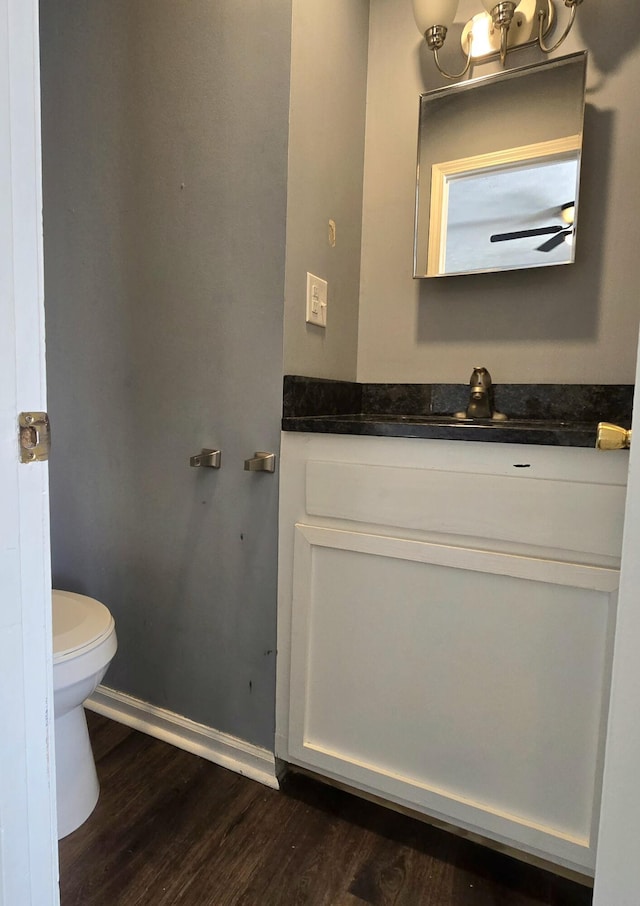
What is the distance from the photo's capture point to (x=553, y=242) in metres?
1.30

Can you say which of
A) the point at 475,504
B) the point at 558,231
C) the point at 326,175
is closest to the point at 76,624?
the point at 475,504

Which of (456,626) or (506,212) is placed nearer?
(456,626)

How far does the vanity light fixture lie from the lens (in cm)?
126

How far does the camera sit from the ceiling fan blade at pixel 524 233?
1.30 metres

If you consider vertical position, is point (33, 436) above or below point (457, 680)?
above

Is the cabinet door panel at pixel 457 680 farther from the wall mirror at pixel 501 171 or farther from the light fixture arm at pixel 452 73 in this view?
the light fixture arm at pixel 452 73

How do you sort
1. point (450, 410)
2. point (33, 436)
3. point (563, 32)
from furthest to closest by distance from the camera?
point (450, 410), point (563, 32), point (33, 436)

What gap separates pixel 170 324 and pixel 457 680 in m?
1.07

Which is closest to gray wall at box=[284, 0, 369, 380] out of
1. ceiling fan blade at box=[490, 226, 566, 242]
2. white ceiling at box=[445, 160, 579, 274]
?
white ceiling at box=[445, 160, 579, 274]

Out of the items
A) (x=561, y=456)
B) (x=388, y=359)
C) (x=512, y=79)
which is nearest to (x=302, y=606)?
(x=561, y=456)

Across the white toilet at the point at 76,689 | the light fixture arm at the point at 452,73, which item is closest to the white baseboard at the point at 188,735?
the white toilet at the point at 76,689

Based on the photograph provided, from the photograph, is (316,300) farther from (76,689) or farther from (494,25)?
(76,689)

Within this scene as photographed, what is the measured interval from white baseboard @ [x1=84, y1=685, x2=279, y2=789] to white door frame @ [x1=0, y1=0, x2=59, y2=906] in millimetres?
696

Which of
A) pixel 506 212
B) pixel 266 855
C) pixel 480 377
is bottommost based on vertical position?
pixel 266 855
